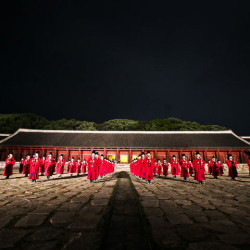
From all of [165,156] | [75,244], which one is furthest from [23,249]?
[165,156]

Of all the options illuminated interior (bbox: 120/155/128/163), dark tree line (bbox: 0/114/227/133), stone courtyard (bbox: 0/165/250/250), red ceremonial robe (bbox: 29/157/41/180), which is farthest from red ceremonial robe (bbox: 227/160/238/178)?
dark tree line (bbox: 0/114/227/133)

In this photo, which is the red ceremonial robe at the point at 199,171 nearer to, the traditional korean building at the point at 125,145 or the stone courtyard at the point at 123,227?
the stone courtyard at the point at 123,227

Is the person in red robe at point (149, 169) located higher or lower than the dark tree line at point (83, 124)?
lower

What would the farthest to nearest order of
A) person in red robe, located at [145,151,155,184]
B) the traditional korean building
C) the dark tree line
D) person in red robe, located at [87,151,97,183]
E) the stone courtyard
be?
the dark tree line, the traditional korean building, person in red robe, located at [87,151,97,183], person in red robe, located at [145,151,155,184], the stone courtyard

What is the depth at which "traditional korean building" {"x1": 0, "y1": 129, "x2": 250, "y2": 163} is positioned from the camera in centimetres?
2419

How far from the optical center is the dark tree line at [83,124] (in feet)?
153

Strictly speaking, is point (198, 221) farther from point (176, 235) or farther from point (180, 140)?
point (180, 140)

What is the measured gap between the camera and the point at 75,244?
172cm

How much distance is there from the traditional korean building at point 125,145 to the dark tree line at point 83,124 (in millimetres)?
19837

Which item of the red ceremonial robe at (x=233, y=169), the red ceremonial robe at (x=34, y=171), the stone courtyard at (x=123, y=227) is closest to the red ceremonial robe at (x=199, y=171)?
the red ceremonial robe at (x=233, y=169)

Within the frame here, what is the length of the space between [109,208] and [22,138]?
94.1 ft

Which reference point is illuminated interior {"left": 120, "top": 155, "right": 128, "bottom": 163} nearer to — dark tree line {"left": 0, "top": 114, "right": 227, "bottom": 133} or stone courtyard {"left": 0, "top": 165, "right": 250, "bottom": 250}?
stone courtyard {"left": 0, "top": 165, "right": 250, "bottom": 250}

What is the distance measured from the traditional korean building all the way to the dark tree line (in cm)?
1984

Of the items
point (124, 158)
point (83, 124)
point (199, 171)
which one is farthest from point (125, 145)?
point (83, 124)
